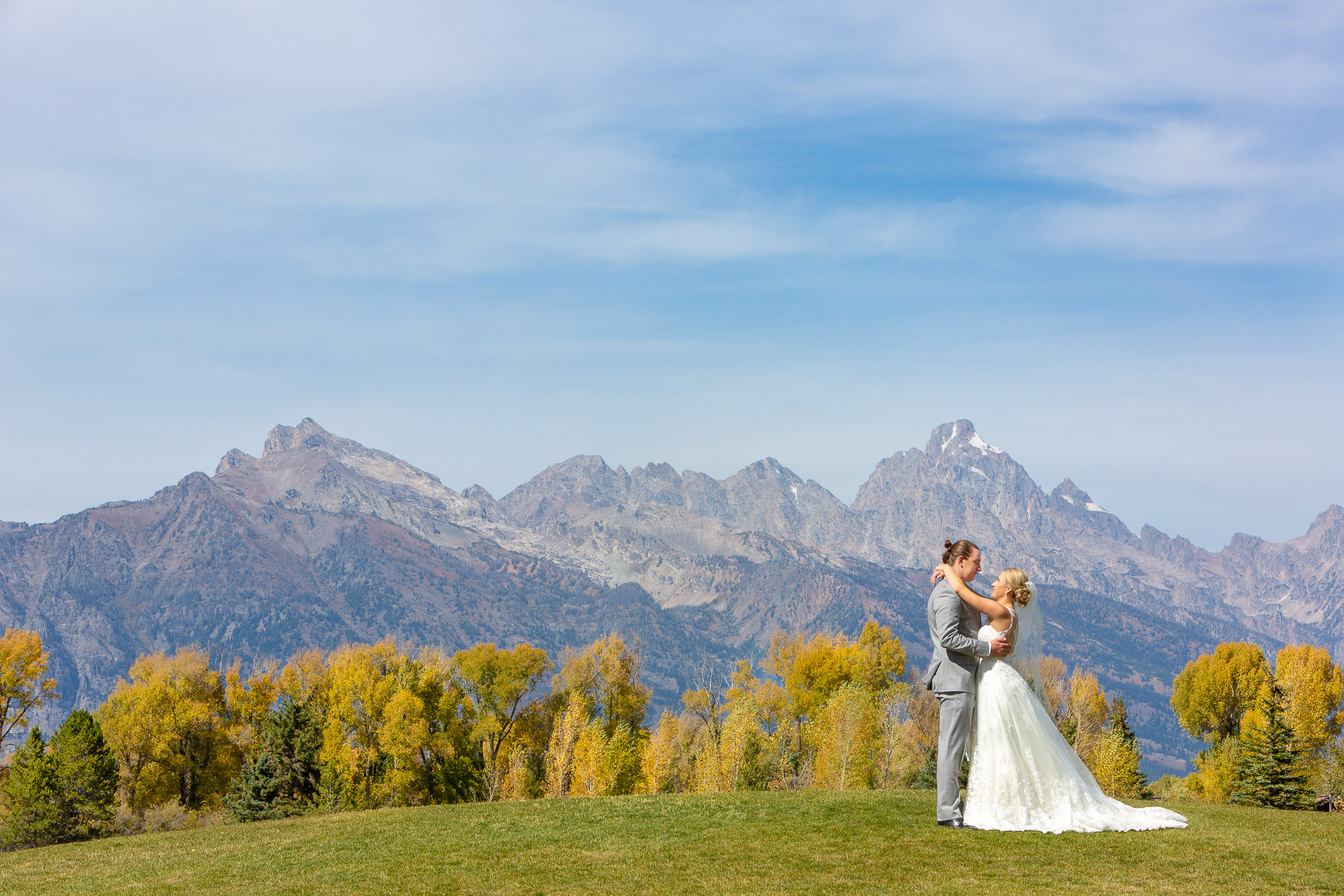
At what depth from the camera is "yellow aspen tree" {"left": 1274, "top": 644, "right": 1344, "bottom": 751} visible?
212 feet

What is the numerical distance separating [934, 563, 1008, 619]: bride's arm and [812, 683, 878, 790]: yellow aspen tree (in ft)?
150

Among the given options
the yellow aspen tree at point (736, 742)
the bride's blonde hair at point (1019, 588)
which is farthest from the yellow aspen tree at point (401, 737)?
the bride's blonde hair at point (1019, 588)

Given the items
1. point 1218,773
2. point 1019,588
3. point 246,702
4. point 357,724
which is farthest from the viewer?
point 246,702

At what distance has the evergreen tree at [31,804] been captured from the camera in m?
45.2

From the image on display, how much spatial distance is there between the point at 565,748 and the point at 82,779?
2652cm

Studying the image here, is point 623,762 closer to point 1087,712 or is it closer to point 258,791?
point 258,791

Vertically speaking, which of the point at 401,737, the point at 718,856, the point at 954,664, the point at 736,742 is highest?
the point at 954,664

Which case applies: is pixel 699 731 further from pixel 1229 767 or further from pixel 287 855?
pixel 287 855

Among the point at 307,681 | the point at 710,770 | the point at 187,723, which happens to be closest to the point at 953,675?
the point at 710,770

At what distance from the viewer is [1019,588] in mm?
15781

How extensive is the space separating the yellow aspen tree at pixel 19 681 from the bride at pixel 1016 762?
60705 millimetres

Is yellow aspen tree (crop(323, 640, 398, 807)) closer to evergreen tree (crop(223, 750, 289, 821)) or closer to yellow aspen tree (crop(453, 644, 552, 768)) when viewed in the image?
evergreen tree (crop(223, 750, 289, 821))

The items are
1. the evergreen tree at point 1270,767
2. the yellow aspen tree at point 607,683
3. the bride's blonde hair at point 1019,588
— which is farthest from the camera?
the yellow aspen tree at point 607,683

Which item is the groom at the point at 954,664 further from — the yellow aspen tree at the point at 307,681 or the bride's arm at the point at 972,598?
the yellow aspen tree at the point at 307,681
